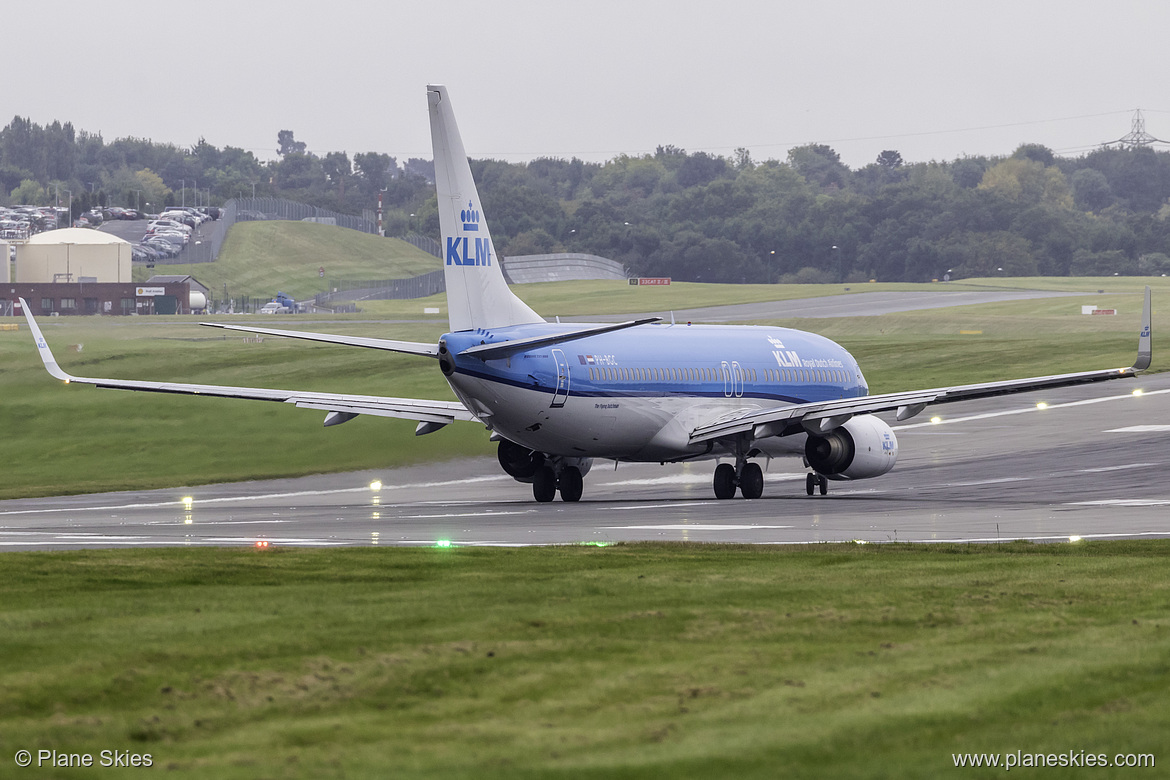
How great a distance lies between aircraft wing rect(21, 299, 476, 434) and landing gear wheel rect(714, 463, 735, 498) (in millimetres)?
6307

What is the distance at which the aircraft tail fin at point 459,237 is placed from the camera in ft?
114

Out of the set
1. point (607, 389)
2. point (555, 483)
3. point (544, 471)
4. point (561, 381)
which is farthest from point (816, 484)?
point (561, 381)

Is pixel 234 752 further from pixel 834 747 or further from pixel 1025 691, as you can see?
pixel 1025 691

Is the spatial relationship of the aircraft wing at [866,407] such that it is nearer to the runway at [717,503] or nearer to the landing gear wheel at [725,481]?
the landing gear wheel at [725,481]

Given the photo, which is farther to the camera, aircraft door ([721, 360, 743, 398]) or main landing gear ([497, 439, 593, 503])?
aircraft door ([721, 360, 743, 398])

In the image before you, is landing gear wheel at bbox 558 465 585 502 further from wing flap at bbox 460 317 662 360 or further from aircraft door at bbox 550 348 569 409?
wing flap at bbox 460 317 662 360

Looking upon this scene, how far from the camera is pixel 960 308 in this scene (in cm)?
11850

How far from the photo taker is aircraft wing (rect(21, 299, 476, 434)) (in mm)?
38375

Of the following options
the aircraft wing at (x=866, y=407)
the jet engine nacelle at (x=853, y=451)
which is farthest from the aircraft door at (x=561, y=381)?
the jet engine nacelle at (x=853, y=451)

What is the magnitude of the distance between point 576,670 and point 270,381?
203 feet

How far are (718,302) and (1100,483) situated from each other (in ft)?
322

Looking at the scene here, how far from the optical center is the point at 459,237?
35156 mm

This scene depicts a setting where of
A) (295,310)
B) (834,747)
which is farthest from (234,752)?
(295,310)

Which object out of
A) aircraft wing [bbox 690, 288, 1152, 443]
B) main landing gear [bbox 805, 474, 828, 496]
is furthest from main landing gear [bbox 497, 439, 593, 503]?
main landing gear [bbox 805, 474, 828, 496]
